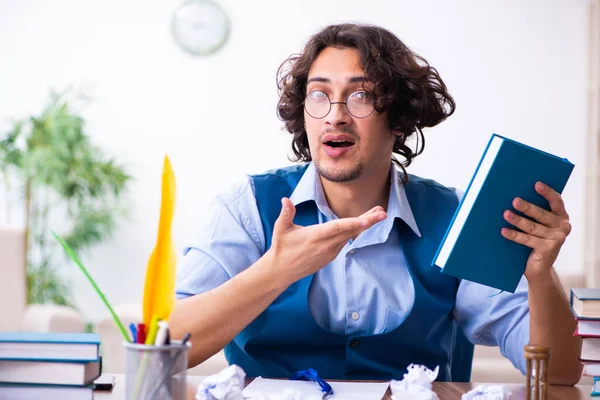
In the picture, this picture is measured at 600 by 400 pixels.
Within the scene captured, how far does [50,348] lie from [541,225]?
0.83 meters

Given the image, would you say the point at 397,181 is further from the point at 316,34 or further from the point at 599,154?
the point at 599,154

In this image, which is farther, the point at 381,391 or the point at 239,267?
the point at 239,267

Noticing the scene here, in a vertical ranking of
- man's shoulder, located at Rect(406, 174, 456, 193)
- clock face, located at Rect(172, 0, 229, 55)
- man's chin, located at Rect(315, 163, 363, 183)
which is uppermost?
clock face, located at Rect(172, 0, 229, 55)

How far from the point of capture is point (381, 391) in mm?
1239

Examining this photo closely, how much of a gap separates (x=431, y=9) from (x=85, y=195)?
2.39 meters

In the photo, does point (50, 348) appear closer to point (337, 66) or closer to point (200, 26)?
point (337, 66)

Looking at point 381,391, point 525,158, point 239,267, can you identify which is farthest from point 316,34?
point 381,391

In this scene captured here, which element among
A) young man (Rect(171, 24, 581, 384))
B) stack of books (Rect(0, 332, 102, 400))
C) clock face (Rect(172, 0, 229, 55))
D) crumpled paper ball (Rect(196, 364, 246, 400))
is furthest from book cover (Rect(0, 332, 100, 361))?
clock face (Rect(172, 0, 229, 55))

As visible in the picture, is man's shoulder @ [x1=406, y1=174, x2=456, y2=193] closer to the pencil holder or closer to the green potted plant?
the pencil holder

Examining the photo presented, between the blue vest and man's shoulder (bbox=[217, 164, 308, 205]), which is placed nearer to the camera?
the blue vest

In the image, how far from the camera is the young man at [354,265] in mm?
1396

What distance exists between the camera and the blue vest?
1537 mm

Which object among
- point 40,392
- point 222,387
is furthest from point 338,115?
point 40,392

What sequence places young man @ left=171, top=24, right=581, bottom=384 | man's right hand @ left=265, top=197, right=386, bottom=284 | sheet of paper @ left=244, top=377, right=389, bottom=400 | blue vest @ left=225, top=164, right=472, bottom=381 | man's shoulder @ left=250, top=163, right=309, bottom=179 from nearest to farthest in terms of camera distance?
sheet of paper @ left=244, top=377, right=389, bottom=400
man's right hand @ left=265, top=197, right=386, bottom=284
young man @ left=171, top=24, right=581, bottom=384
blue vest @ left=225, top=164, right=472, bottom=381
man's shoulder @ left=250, top=163, right=309, bottom=179
